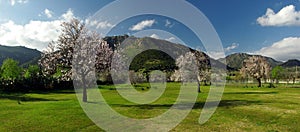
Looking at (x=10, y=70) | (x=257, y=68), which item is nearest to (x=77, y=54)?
(x=10, y=70)

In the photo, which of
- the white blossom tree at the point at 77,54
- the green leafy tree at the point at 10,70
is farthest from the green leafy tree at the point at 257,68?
the green leafy tree at the point at 10,70

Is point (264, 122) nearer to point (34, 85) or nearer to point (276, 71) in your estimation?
point (34, 85)

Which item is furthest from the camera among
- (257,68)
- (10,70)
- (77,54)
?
(257,68)

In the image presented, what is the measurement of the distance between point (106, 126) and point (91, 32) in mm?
20924

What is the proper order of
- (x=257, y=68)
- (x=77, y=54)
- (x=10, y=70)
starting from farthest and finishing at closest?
Answer: (x=257, y=68)
(x=10, y=70)
(x=77, y=54)

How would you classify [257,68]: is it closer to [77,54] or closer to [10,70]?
[77,54]

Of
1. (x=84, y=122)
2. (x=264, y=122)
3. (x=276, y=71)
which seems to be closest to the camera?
(x=84, y=122)

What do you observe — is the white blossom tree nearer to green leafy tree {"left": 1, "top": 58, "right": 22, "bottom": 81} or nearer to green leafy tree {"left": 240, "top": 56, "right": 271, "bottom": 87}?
green leafy tree {"left": 1, "top": 58, "right": 22, "bottom": 81}

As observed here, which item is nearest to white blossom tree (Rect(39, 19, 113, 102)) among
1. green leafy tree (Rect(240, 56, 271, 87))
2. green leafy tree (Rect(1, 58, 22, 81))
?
green leafy tree (Rect(1, 58, 22, 81))

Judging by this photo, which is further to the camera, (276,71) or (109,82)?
(276,71)

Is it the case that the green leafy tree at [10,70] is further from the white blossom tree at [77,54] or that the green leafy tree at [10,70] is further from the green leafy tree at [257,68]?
the green leafy tree at [257,68]

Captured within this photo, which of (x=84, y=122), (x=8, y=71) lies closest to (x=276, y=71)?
(x=8, y=71)

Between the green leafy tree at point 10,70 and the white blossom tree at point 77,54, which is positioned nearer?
the white blossom tree at point 77,54

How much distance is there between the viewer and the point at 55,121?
76.0ft
